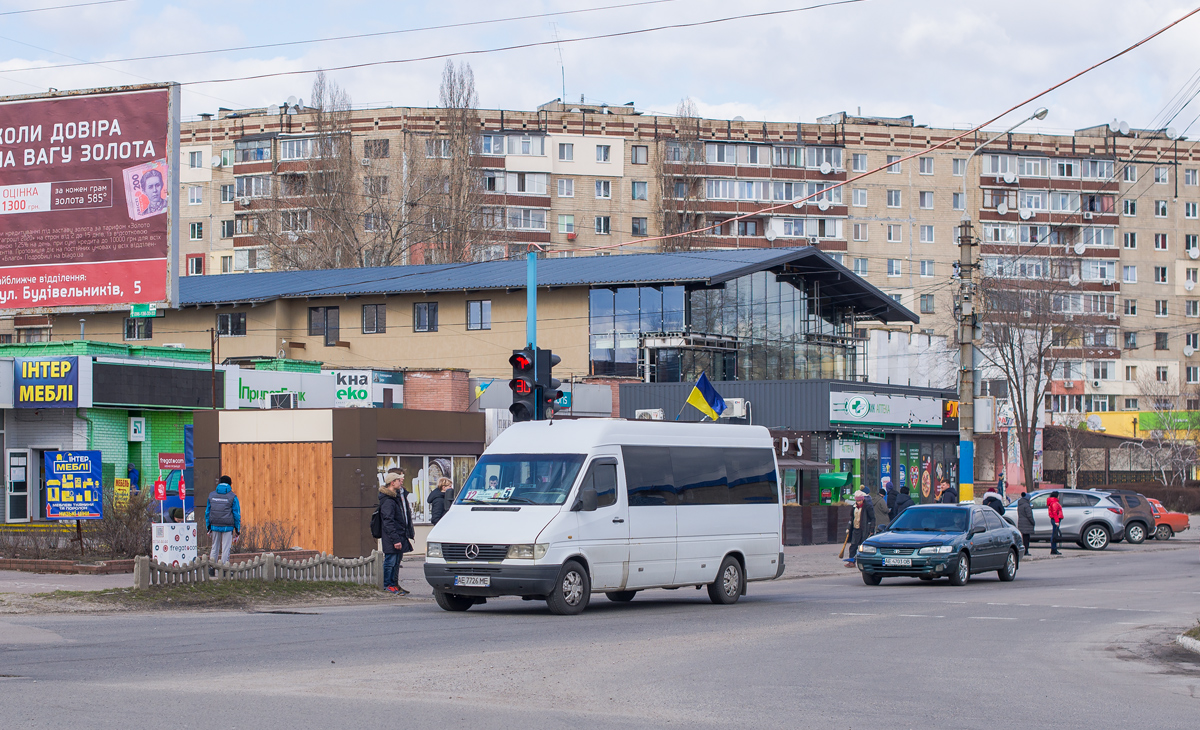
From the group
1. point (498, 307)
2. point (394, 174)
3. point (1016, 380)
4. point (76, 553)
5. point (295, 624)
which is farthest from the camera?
point (394, 174)

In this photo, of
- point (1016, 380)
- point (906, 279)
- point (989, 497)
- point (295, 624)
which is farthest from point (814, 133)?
point (295, 624)

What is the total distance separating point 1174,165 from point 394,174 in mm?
59108

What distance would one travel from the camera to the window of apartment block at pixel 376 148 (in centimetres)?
8712

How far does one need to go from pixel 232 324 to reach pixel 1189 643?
160 feet

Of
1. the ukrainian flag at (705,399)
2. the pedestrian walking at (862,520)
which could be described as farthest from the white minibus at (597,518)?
the pedestrian walking at (862,520)

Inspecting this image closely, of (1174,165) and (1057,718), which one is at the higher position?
(1174,165)

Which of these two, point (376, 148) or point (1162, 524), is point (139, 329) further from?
point (1162, 524)

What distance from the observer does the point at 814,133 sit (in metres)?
98.6

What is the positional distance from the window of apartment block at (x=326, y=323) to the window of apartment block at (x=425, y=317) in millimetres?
3502

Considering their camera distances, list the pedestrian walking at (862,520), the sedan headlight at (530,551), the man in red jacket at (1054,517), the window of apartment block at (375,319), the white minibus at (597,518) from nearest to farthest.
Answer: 1. the sedan headlight at (530,551)
2. the white minibus at (597,518)
3. the pedestrian walking at (862,520)
4. the man in red jacket at (1054,517)
5. the window of apartment block at (375,319)

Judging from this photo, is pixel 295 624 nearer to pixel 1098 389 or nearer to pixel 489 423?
pixel 489 423

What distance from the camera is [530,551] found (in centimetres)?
1670

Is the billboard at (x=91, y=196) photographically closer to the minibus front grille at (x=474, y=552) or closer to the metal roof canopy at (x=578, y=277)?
the minibus front grille at (x=474, y=552)

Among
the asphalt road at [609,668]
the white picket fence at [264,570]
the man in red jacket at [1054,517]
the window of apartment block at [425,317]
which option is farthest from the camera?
the window of apartment block at [425,317]
